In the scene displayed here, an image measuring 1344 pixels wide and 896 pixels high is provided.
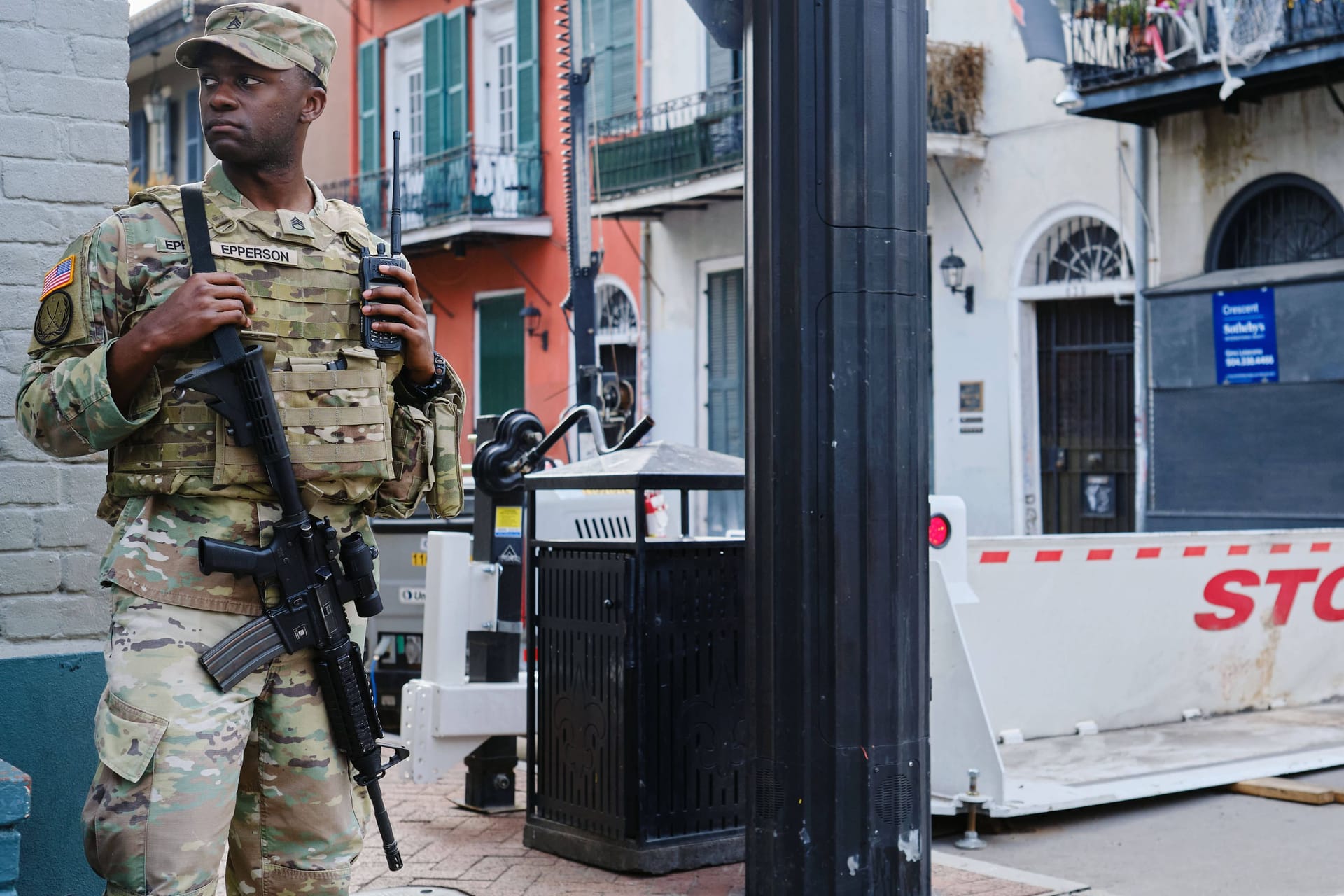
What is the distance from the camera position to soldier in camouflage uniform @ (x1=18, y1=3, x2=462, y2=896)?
2.77 m

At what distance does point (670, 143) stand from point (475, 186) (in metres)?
3.93

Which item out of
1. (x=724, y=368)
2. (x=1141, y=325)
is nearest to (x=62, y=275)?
(x=1141, y=325)

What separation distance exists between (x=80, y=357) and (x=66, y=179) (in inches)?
51.8

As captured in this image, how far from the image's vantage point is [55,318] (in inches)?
117

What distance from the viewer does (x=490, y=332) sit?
870 inches

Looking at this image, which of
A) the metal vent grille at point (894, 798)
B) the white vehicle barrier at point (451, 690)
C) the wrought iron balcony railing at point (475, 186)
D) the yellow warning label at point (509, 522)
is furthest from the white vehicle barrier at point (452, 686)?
the wrought iron balcony railing at point (475, 186)

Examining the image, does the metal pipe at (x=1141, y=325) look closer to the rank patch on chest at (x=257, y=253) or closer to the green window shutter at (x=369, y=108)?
the rank patch on chest at (x=257, y=253)

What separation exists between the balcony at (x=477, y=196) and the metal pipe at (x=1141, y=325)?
8.71 meters

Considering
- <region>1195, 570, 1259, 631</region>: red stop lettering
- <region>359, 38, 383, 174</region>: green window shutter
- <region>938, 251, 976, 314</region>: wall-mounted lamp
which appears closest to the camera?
<region>1195, 570, 1259, 631</region>: red stop lettering

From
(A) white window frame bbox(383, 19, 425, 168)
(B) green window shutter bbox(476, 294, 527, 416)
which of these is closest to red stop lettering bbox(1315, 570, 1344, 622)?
(B) green window shutter bbox(476, 294, 527, 416)

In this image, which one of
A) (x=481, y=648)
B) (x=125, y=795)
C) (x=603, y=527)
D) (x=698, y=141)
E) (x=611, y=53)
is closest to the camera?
(x=125, y=795)

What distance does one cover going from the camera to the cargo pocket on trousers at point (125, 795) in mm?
2721

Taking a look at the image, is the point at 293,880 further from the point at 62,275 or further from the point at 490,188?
the point at 490,188

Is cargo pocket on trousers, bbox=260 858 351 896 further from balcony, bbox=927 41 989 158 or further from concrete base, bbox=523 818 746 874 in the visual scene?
balcony, bbox=927 41 989 158
